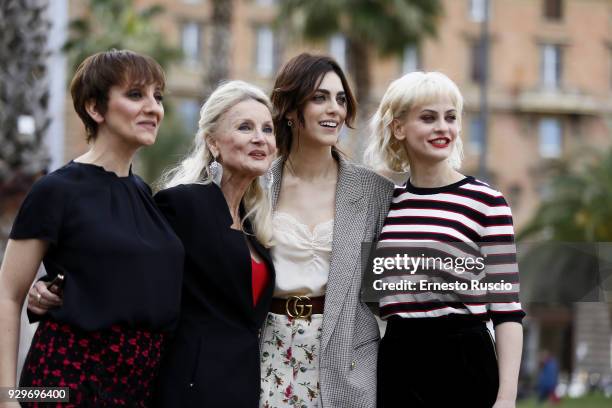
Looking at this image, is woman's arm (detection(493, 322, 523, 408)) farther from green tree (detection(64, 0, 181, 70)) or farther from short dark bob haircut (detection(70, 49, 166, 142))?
green tree (detection(64, 0, 181, 70))

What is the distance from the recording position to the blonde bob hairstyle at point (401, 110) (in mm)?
4441

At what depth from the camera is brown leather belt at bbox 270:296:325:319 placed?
441 cm

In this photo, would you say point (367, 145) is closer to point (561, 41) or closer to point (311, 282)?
point (311, 282)

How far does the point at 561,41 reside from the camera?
47.4 metres

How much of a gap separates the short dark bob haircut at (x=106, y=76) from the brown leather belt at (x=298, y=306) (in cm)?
105

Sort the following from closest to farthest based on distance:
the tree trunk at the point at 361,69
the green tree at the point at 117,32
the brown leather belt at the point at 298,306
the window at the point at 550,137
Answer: the brown leather belt at the point at 298,306, the green tree at the point at 117,32, the tree trunk at the point at 361,69, the window at the point at 550,137

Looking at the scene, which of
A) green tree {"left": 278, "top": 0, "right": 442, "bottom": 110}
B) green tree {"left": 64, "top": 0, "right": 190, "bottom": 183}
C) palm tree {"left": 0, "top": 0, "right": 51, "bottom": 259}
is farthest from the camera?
green tree {"left": 278, "top": 0, "right": 442, "bottom": 110}

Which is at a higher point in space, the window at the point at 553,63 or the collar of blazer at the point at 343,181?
the window at the point at 553,63

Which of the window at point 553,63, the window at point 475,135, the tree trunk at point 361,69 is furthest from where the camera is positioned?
the window at point 553,63

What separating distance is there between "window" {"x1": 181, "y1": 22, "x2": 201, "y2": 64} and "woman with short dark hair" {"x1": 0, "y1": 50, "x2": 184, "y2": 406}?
41302mm

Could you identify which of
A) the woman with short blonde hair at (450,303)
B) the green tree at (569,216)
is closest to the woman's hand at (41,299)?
the woman with short blonde hair at (450,303)

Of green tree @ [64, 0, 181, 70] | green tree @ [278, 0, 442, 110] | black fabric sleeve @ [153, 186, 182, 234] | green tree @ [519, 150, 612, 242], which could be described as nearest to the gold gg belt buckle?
black fabric sleeve @ [153, 186, 182, 234]

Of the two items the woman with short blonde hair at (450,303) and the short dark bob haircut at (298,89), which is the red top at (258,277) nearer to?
the woman with short blonde hair at (450,303)

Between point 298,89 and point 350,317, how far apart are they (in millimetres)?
1050
